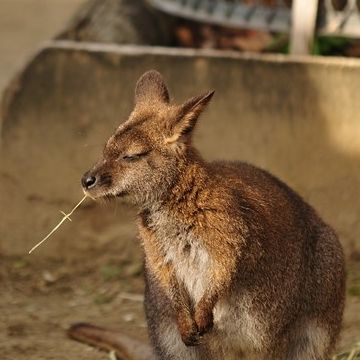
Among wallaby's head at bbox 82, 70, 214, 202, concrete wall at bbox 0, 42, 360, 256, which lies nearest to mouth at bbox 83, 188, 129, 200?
wallaby's head at bbox 82, 70, 214, 202

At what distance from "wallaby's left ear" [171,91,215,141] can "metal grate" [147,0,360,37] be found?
273cm

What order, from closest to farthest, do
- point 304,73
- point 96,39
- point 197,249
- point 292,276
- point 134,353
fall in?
point 197,249, point 292,276, point 134,353, point 304,73, point 96,39

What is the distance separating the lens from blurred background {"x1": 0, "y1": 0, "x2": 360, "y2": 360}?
7.18 m

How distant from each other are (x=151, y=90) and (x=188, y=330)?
1.11 metres

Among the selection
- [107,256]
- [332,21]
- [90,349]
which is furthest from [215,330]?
[332,21]

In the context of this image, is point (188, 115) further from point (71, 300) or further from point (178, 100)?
point (71, 300)

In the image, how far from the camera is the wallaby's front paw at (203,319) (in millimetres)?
5062

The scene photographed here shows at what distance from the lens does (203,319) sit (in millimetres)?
5070

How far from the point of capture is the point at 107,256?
753 centimetres

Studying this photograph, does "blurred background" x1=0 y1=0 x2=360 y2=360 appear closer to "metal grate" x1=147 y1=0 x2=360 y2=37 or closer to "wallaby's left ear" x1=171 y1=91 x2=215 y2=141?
"metal grate" x1=147 y1=0 x2=360 y2=37

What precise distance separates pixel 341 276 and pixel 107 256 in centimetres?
229

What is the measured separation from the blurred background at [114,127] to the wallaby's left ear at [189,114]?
2.11 meters

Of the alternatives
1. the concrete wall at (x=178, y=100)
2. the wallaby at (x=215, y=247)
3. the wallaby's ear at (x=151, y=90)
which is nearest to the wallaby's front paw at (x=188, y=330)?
the wallaby at (x=215, y=247)

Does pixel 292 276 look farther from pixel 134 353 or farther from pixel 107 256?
pixel 107 256
